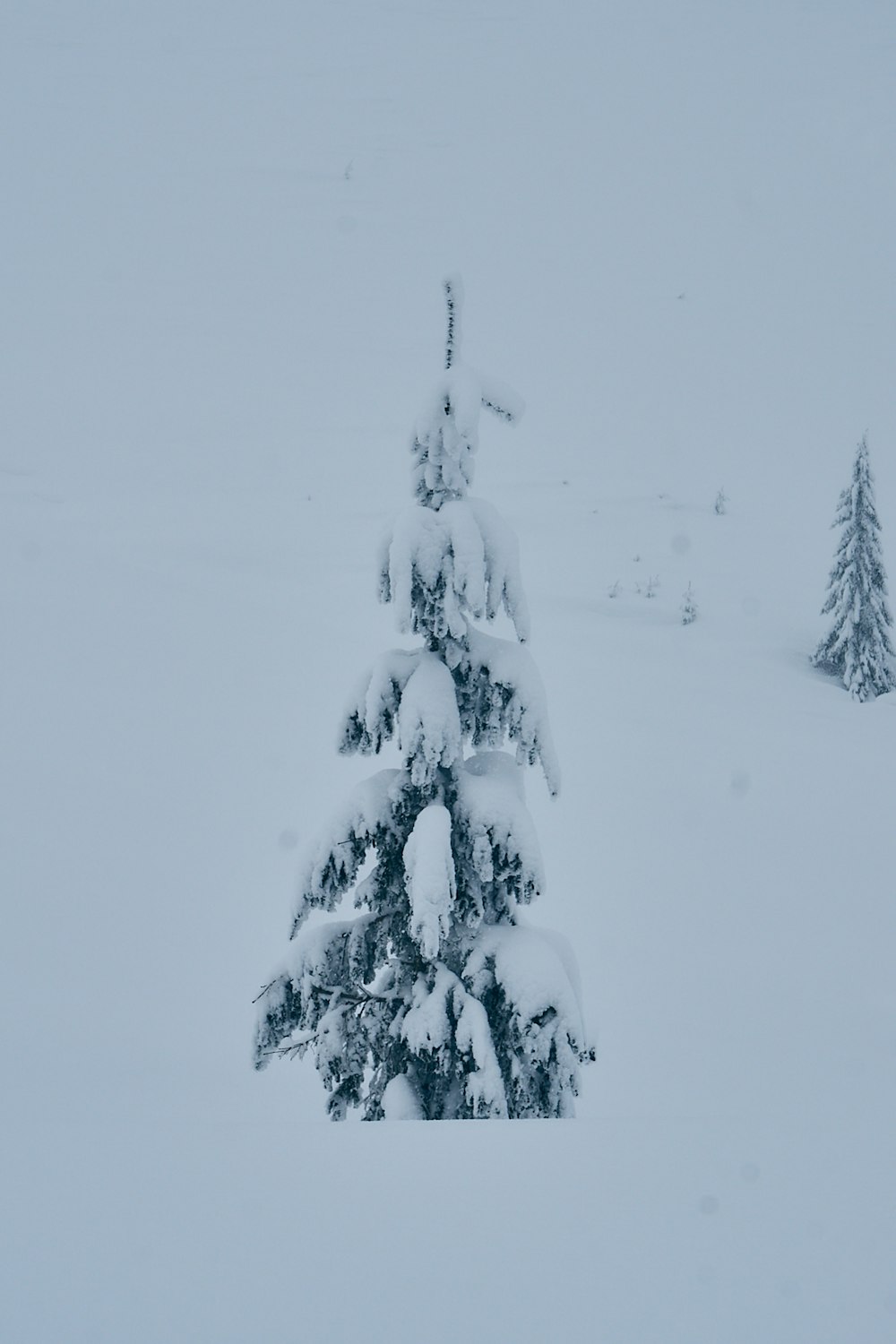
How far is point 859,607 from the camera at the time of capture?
20.4 m

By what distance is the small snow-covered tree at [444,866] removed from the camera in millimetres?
5184

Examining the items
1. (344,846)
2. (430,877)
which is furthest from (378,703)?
(430,877)

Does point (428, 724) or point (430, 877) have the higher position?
point (428, 724)

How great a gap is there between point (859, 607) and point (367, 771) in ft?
35.9

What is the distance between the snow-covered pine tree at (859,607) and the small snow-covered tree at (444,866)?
52.6ft

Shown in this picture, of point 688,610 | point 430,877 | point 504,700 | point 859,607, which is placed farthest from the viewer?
point 688,610

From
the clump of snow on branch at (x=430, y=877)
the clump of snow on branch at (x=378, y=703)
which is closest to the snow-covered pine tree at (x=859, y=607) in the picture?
the clump of snow on branch at (x=378, y=703)

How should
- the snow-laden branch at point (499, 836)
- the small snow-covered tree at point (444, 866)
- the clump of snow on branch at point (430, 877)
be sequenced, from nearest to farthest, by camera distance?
1. the clump of snow on branch at point (430, 877)
2. the small snow-covered tree at point (444, 866)
3. the snow-laden branch at point (499, 836)

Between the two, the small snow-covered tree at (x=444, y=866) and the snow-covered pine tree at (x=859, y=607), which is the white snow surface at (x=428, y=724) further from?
the snow-covered pine tree at (x=859, y=607)

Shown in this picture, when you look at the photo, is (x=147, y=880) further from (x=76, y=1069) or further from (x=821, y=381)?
(x=821, y=381)

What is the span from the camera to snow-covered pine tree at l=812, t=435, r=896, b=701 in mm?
20172

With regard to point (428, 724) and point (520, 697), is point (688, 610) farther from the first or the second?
point (428, 724)

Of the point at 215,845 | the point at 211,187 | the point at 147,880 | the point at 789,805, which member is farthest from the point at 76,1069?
the point at 211,187

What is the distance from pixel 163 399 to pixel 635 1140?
150 ft
